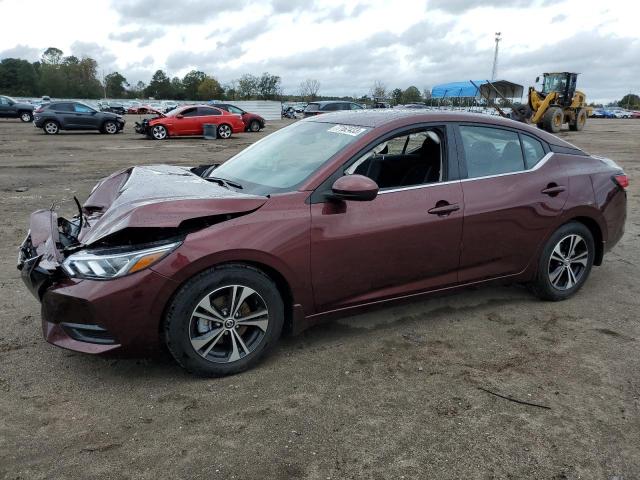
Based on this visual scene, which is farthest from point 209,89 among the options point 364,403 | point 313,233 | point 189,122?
point 364,403

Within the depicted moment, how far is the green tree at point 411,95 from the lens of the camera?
204ft

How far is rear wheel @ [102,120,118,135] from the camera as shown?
23.3 m

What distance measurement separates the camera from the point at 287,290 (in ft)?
10.8

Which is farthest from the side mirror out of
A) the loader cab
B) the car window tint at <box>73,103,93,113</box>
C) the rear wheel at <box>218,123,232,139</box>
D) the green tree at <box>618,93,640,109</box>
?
the green tree at <box>618,93,640,109</box>

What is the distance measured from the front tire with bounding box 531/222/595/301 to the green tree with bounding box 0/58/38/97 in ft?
295

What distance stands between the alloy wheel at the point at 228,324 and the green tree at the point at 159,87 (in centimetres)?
9676

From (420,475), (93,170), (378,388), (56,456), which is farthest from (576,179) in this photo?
(93,170)

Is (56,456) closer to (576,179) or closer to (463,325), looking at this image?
(463,325)

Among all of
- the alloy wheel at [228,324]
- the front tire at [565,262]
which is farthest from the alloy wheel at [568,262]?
the alloy wheel at [228,324]

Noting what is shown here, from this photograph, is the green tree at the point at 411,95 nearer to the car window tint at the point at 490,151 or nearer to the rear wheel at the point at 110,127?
the rear wheel at the point at 110,127

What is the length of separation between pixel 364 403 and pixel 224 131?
2070 centimetres

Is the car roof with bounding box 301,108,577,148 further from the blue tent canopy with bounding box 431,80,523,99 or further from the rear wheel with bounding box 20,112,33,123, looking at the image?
the rear wheel with bounding box 20,112,33,123

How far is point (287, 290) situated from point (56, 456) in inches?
58.9

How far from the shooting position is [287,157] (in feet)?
12.6
